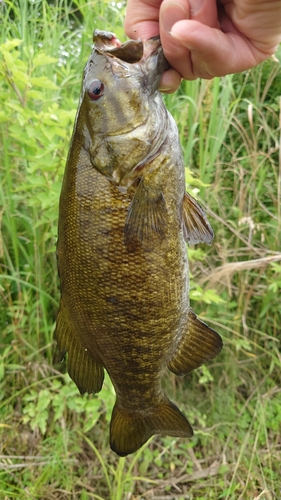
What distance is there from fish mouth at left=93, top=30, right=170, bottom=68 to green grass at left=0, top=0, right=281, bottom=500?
0.66 m

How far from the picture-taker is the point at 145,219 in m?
1.18

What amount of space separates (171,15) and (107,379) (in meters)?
1.57

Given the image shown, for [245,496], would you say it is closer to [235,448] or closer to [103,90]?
[235,448]

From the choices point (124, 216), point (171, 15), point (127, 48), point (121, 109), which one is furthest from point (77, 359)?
point (171, 15)

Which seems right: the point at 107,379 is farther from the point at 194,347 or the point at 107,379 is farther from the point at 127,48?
the point at 127,48

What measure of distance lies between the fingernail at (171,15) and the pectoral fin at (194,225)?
0.47 m

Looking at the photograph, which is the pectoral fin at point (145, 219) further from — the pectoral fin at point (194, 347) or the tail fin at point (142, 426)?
the tail fin at point (142, 426)

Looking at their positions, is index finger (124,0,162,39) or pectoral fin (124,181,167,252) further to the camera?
index finger (124,0,162,39)

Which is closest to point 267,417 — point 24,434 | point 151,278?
point 24,434

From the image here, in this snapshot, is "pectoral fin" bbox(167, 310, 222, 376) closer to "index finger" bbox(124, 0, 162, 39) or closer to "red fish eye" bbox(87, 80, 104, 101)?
"red fish eye" bbox(87, 80, 104, 101)

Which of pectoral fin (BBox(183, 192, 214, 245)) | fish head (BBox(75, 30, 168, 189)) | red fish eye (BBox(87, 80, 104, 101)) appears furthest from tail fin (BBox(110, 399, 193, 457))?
red fish eye (BBox(87, 80, 104, 101))

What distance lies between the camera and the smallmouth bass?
1.20 meters

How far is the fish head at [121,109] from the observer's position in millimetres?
1188

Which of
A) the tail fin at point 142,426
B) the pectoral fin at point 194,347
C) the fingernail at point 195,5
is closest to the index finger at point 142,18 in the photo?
the fingernail at point 195,5
